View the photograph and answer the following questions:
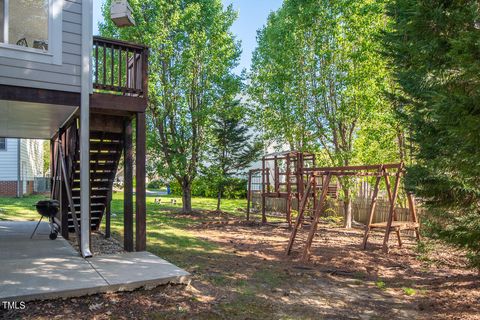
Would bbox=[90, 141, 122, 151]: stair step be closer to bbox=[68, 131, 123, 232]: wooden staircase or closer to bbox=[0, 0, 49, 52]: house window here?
bbox=[68, 131, 123, 232]: wooden staircase

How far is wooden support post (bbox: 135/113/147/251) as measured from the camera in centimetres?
597

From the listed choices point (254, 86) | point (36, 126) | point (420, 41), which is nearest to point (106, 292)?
point (420, 41)

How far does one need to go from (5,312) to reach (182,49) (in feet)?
37.8

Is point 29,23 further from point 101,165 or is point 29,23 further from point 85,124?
point 101,165

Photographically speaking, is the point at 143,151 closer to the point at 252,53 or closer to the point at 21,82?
the point at 21,82

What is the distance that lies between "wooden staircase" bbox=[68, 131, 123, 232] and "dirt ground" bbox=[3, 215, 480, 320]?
2411mm

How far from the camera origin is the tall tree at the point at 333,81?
35.4ft

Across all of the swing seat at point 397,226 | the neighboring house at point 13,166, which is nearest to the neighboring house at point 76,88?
the swing seat at point 397,226

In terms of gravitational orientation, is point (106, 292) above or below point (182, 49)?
below

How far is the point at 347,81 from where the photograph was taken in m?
11.1

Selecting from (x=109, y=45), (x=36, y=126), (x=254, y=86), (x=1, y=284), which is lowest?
(x=1, y=284)

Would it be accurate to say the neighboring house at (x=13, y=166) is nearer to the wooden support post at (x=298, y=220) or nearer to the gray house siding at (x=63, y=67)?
the gray house siding at (x=63, y=67)

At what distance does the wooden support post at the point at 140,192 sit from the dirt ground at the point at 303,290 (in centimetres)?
80

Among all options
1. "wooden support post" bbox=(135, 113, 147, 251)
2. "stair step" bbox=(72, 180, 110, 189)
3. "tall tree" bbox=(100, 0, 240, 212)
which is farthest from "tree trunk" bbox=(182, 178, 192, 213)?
"wooden support post" bbox=(135, 113, 147, 251)
